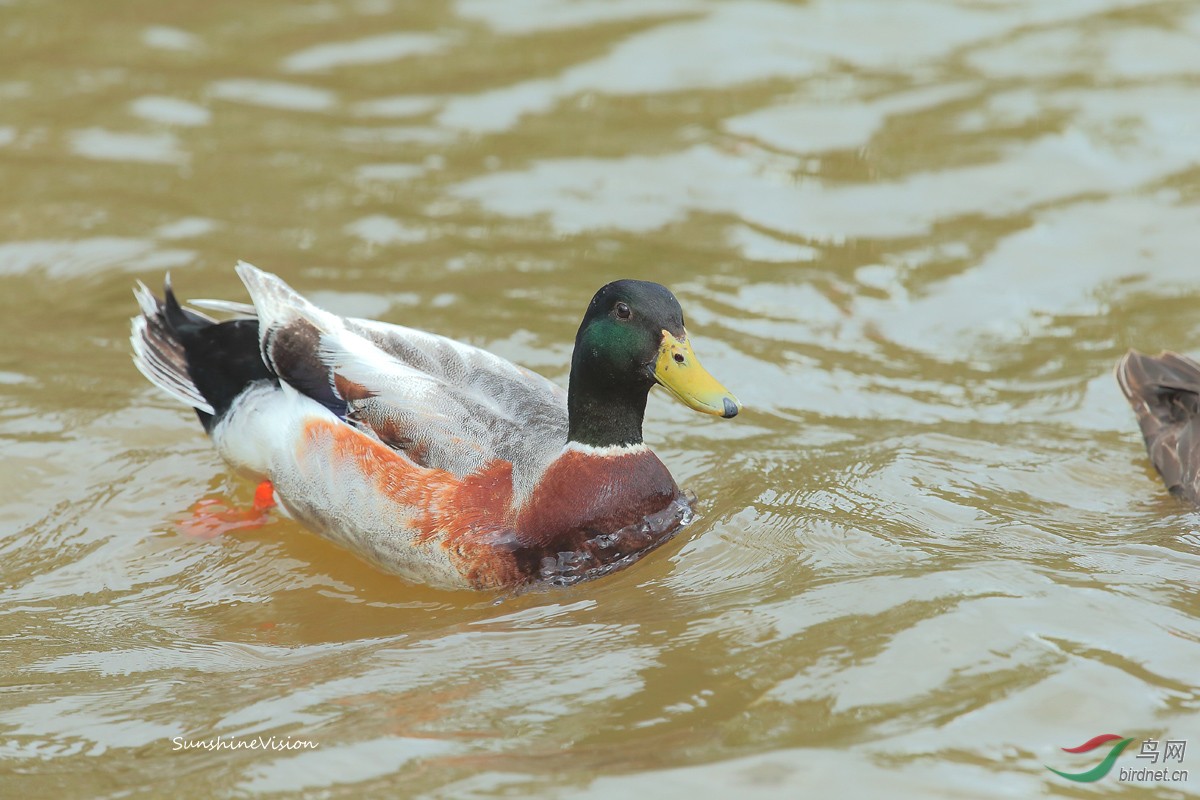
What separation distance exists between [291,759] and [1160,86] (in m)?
8.52

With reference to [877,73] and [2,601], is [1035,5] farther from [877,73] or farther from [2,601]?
[2,601]

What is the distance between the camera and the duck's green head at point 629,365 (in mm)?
5859

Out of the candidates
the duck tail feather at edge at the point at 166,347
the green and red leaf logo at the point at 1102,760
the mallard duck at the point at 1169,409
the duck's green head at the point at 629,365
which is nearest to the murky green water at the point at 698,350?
the green and red leaf logo at the point at 1102,760

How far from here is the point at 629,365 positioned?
19.6 ft

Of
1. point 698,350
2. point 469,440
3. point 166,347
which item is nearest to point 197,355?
point 166,347

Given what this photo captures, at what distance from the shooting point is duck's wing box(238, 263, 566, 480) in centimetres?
620

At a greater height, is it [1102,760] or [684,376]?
[684,376]

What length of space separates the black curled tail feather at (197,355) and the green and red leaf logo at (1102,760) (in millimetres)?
3934

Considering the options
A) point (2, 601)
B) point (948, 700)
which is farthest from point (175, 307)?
point (948, 700)

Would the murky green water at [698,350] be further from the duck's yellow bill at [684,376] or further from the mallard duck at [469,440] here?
the duck's yellow bill at [684,376]

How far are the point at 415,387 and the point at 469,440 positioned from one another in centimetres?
34

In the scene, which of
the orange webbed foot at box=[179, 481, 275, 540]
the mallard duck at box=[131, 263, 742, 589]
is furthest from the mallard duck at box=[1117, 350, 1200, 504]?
the orange webbed foot at box=[179, 481, 275, 540]

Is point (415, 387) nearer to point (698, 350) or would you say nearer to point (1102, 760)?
point (698, 350)

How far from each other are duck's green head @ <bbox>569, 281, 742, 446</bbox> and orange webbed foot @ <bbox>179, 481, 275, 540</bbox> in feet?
5.40
